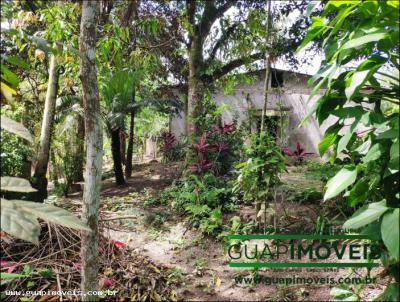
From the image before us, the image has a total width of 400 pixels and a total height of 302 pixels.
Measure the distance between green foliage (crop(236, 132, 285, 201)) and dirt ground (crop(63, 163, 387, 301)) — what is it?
368 mm

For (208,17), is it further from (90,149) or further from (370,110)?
(370,110)

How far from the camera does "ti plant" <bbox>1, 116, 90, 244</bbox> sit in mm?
935

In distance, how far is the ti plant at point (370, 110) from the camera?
122cm

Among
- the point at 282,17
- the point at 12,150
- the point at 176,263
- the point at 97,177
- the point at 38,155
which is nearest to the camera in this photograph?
the point at 97,177

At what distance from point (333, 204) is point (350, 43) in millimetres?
2962

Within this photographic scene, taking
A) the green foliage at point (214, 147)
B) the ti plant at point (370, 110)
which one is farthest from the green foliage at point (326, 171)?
the green foliage at point (214, 147)

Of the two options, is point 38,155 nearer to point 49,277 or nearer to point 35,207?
point 49,277

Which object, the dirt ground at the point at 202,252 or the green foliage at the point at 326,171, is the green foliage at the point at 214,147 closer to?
the dirt ground at the point at 202,252

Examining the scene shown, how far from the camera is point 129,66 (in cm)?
560

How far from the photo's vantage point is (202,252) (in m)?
3.66

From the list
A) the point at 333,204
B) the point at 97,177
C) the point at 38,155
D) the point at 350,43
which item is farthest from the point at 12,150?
the point at 350,43

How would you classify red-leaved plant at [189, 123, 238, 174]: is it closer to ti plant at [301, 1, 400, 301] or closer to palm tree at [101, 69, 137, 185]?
palm tree at [101, 69, 137, 185]

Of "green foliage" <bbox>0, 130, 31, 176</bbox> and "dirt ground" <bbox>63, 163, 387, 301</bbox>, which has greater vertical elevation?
"green foliage" <bbox>0, 130, 31, 176</bbox>

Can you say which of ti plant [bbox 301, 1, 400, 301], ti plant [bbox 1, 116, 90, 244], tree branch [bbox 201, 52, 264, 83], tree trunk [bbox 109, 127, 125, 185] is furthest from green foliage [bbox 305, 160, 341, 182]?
tree trunk [bbox 109, 127, 125, 185]
